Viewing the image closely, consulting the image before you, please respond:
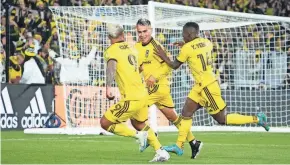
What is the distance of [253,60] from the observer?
73.6ft

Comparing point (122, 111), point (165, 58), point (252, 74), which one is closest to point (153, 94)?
point (165, 58)

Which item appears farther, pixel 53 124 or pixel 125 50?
pixel 53 124

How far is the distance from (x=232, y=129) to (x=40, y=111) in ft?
15.2

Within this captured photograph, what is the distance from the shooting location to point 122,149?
14883 millimetres

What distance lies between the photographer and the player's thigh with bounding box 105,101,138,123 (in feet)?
40.3

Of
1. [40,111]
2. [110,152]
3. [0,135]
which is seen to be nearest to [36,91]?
[40,111]

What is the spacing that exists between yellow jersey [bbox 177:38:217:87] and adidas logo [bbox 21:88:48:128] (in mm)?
8369

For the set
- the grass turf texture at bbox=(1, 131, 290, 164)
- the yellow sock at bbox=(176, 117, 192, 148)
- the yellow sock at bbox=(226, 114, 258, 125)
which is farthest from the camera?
the yellow sock at bbox=(226, 114, 258, 125)

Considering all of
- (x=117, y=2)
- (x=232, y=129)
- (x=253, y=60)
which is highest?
(x=117, y=2)

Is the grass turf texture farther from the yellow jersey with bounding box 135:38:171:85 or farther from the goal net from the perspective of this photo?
the goal net

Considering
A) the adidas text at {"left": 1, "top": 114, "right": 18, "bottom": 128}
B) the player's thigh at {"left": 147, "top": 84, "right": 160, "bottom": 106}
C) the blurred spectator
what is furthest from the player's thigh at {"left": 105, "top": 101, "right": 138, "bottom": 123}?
the blurred spectator

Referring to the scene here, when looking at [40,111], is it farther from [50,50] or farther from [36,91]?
[50,50]

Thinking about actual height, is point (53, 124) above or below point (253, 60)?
below

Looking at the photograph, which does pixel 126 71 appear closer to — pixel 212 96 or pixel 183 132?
pixel 183 132
